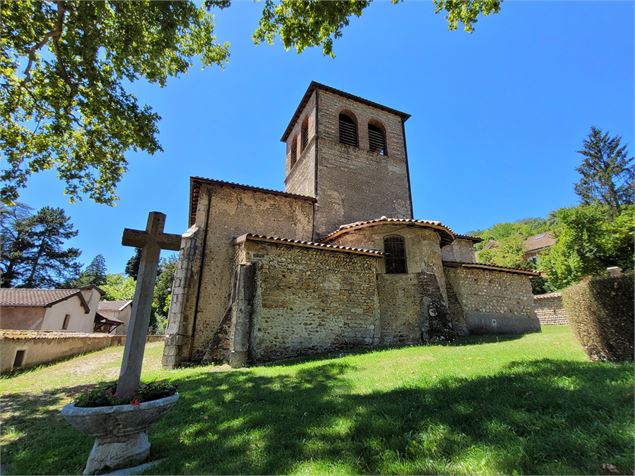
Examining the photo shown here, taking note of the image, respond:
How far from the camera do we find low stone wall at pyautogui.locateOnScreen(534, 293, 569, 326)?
18.9 m

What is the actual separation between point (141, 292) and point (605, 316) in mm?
7273

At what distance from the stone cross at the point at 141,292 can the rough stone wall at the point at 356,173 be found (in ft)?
33.2

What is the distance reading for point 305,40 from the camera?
6957 millimetres

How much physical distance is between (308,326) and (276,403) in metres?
5.20

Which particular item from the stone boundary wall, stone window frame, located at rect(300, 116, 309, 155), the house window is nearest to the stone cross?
the stone boundary wall

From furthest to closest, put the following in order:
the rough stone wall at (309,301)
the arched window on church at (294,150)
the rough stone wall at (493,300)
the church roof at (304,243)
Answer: the arched window on church at (294,150) < the rough stone wall at (493,300) < the church roof at (304,243) < the rough stone wall at (309,301)

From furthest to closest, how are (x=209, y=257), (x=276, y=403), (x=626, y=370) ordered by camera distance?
(x=209, y=257)
(x=276, y=403)
(x=626, y=370)

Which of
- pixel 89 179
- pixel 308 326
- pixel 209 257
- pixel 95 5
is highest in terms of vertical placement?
pixel 95 5

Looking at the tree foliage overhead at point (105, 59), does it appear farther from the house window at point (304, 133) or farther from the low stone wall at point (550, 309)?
the low stone wall at point (550, 309)

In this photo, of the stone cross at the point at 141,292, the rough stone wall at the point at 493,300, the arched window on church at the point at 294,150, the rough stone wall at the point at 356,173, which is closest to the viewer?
the stone cross at the point at 141,292

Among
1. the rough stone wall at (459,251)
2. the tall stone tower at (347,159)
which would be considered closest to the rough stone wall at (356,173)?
the tall stone tower at (347,159)

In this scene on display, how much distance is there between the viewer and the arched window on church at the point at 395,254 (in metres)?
A: 11.9

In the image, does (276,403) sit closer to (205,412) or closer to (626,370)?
(205,412)

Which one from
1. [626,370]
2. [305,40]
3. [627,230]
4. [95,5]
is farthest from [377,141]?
[627,230]
